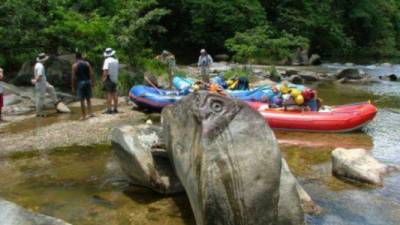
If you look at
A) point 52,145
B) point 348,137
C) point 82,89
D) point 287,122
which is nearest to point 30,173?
point 52,145

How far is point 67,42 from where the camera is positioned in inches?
690

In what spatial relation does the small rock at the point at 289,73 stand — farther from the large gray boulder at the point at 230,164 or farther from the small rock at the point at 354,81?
the large gray boulder at the point at 230,164

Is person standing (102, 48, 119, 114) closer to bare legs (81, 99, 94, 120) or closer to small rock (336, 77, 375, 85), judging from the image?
bare legs (81, 99, 94, 120)

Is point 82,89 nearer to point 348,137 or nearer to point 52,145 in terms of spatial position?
point 52,145

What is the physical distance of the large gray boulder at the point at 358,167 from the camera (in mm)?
8016

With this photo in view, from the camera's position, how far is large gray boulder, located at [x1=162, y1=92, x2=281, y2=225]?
5.09 m

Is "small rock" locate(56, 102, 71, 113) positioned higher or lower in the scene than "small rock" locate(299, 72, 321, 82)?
higher

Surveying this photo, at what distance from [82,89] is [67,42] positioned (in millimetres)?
5657

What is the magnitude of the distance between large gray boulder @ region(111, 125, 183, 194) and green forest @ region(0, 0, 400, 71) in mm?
10125

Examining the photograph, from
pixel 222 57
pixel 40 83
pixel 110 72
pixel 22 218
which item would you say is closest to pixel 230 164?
pixel 22 218

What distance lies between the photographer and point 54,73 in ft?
55.3

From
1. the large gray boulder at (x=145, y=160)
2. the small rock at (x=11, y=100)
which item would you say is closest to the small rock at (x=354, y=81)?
the small rock at (x=11, y=100)

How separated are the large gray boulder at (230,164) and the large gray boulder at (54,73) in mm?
12024

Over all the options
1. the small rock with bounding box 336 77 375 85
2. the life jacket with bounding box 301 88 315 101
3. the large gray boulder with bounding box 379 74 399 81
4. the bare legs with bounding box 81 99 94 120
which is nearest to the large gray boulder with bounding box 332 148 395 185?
the life jacket with bounding box 301 88 315 101
